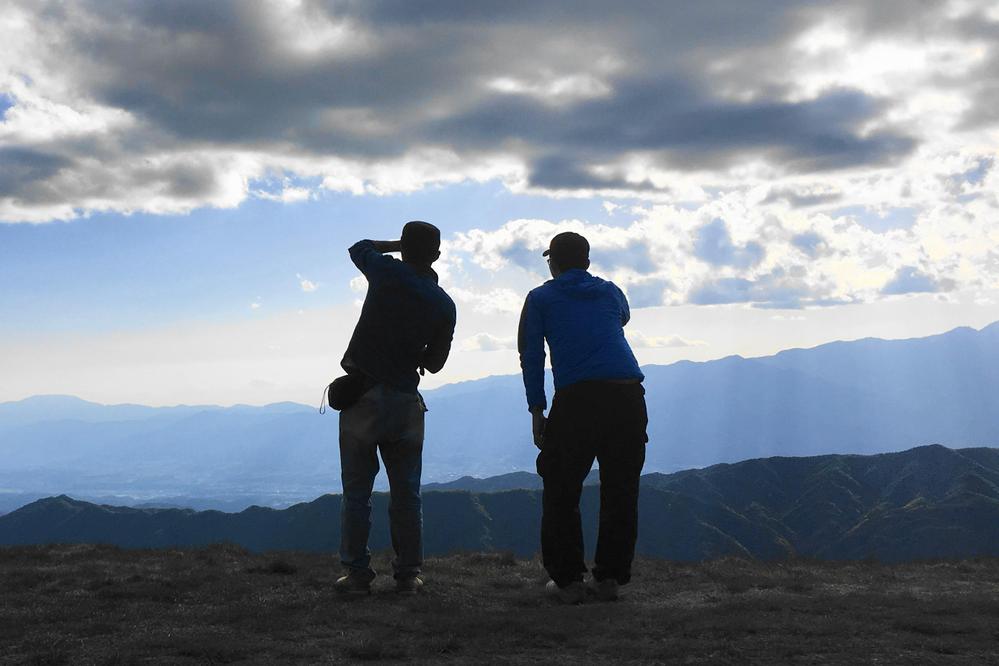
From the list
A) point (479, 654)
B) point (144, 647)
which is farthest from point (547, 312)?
point (144, 647)

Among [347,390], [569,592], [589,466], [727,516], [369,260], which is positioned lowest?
[727,516]

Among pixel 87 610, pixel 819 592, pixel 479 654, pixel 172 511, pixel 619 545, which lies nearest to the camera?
pixel 479 654

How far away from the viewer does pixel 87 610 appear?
596cm

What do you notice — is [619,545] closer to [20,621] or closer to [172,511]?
[20,621]

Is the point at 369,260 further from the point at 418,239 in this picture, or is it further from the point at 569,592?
the point at 569,592

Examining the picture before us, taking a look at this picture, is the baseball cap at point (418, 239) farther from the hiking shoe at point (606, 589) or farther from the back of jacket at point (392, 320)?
the hiking shoe at point (606, 589)

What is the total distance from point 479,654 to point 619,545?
7.48 ft

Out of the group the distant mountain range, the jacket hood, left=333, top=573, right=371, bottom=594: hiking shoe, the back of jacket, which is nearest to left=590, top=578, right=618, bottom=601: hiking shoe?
left=333, top=573, right=371, bottom=594: hiking shoe

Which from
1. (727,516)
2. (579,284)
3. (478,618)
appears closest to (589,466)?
(579,284)

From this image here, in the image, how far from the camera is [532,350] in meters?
6.85

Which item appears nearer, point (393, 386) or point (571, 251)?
point (393, 386)

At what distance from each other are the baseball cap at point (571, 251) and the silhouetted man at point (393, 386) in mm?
1073

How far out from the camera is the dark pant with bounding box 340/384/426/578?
6.58 meters

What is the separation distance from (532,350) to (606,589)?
202 cm
